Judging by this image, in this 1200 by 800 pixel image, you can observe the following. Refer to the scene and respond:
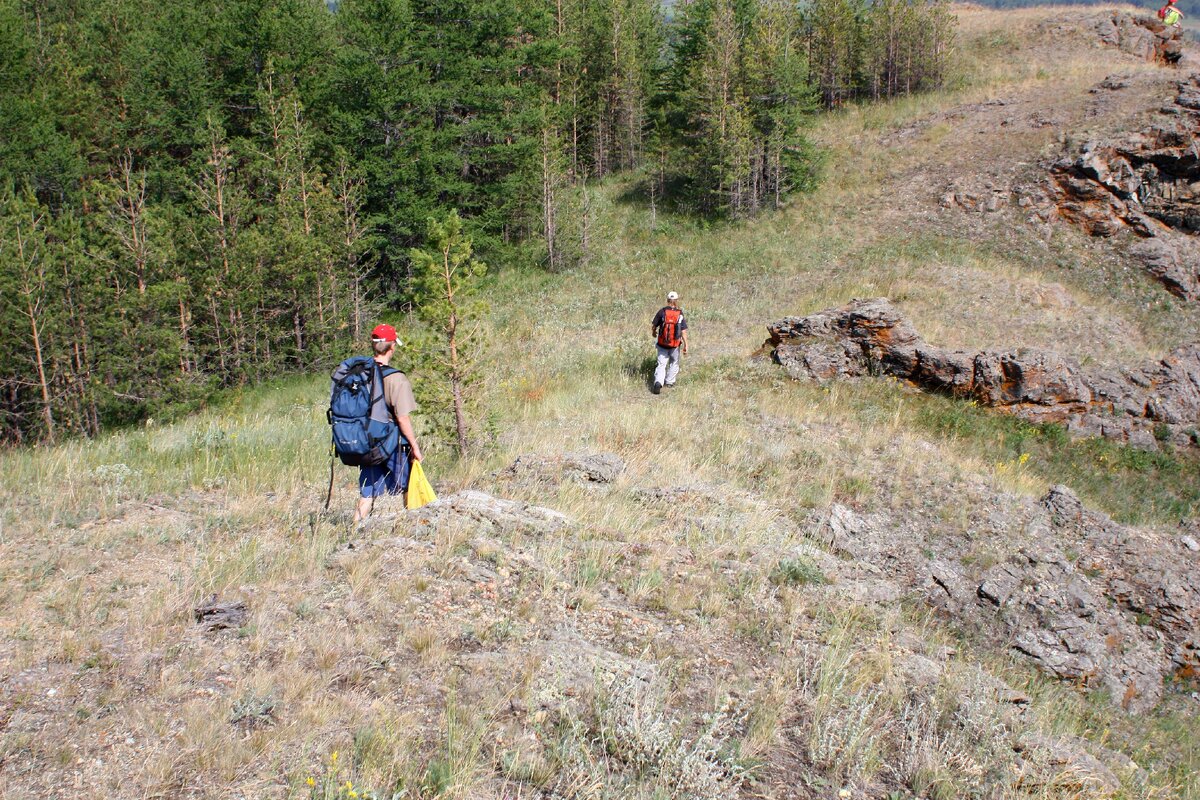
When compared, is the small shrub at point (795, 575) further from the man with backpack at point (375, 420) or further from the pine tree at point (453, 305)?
the pine tree at point (453, 305)

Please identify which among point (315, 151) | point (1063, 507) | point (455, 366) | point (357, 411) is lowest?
point (1063, 507)

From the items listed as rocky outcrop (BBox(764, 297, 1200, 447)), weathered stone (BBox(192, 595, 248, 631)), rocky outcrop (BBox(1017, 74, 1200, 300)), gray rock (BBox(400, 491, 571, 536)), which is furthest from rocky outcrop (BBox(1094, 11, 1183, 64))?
weathered stone (BBox(192, 595, 248, 631))

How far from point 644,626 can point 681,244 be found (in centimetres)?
2537

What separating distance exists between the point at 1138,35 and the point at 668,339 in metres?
38.4

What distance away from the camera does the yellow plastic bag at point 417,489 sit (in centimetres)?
612

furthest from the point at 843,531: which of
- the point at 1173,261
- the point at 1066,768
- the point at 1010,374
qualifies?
the point at 1173,261

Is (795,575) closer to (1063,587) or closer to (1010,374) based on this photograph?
(1063,587)

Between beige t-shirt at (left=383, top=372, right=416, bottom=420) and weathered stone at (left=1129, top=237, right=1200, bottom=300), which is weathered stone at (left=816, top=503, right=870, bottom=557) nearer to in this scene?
beige t-shirt at (left=383, top=372, right=416, bottom=420)

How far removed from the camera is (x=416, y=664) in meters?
4.13

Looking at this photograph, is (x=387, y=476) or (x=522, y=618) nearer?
(x=522, y=618)

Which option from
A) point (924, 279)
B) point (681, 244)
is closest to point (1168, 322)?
point (924, 279)

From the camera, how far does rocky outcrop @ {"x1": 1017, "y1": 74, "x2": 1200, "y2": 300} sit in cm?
2431

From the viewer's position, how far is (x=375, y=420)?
5738 mm

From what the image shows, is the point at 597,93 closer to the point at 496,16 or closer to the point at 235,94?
the point at 496,16
